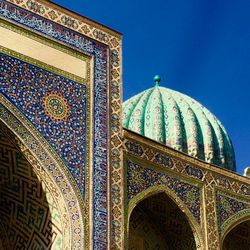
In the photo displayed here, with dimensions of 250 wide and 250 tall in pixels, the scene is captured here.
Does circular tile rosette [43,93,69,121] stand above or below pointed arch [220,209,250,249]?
above

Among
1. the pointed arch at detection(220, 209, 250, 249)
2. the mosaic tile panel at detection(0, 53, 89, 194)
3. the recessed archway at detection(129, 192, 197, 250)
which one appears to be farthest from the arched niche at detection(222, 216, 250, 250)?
the mosaic tile panel at detection(0, 53, 89, 194)

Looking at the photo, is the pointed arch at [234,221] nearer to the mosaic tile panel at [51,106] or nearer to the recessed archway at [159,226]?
the recessed archway at [159,226]

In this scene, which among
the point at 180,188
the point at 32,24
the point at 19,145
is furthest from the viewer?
the point at 180,188

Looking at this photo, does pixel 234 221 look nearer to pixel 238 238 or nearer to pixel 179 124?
pixel 238 238

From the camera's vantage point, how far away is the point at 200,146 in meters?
10.8

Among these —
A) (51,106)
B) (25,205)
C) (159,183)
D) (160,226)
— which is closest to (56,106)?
(51,106)

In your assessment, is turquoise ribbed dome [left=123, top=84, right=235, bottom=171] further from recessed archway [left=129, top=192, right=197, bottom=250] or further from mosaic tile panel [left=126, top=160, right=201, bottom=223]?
mosaic tile panel [left=126, top=160, right=201, bottom=223]

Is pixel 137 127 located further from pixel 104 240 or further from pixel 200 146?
pixel 104 240

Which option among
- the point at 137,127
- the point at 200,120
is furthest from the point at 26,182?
the point at 200,120

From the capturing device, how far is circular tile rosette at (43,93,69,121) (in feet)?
22.9

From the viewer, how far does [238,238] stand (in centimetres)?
898

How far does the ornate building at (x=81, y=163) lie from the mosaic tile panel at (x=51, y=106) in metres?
0.01

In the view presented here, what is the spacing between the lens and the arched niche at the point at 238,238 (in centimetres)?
883

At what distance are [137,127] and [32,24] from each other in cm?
378
